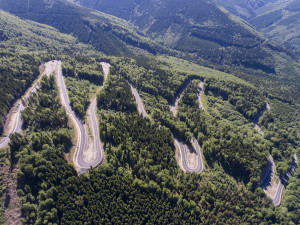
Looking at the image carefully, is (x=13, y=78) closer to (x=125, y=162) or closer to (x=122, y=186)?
(x=125, y=162)

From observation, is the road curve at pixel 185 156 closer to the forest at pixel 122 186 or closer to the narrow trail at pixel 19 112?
the forest at pixel 122 186

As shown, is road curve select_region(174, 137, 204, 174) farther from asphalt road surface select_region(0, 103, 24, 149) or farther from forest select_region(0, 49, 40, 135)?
forest select_region(0, 49, 40, 135)

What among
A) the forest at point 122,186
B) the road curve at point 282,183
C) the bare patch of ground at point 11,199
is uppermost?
the road curve at point 282,183

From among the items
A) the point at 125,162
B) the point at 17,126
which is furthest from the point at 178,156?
the point at 17,126

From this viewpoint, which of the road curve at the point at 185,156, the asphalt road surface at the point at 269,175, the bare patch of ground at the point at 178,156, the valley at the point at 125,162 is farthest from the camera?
the asphalt road surface at the point at 269,175

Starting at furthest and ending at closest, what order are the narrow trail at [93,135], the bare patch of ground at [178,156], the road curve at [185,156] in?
the bare patch of ground at [178,156], the road curve at [185,156], the narrow trail at [93,135]

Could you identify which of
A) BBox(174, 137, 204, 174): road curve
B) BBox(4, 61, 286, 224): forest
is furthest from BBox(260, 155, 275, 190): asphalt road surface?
BBox(174, 137, 204, 174): road curve

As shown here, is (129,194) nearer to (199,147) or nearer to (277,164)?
(199,147)

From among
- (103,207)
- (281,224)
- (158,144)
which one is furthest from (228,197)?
(103,207)

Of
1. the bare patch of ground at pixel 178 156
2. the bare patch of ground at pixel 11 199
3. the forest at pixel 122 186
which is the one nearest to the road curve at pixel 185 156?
the bare patch of ground at pixel 178 156
